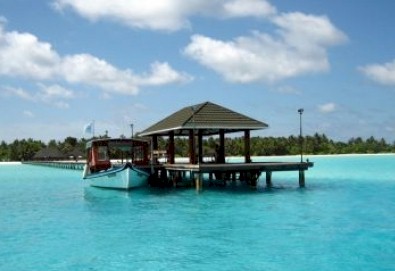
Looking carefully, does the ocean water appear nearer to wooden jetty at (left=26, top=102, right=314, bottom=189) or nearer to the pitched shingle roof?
wooden jetty at (left=26, top=102, right=314, bottom=189)

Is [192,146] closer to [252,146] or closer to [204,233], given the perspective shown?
[204,233]

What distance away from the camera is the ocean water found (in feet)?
37.4

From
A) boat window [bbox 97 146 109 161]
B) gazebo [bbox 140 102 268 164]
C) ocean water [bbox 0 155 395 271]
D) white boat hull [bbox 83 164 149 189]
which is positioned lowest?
ocean water [bbox 0 155 395 271]

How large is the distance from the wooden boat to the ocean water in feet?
10.3

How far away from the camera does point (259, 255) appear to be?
1178 cm

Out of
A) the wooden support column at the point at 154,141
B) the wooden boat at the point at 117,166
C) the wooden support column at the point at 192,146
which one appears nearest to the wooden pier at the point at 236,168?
the wooden support column at the point at 192,146

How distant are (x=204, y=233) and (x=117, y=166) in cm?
1522

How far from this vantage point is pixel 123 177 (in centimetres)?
2747

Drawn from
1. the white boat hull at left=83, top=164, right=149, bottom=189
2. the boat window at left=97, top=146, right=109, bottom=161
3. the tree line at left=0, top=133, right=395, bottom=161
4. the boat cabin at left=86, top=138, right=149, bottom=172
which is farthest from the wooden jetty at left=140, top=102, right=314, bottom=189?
the tree line at left=0, top=133, right=395, bottom=161

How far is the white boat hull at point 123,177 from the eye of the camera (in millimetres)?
27250

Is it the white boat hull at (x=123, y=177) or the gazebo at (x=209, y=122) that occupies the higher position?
the gazebo at (x=209, y=122)

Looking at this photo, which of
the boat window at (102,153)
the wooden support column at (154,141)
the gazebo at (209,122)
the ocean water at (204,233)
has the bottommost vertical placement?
the ocean water at (204,233)

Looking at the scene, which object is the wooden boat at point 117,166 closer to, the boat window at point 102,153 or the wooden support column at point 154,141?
the boat window at point 102,153

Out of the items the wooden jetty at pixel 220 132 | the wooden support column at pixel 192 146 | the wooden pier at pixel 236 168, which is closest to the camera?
the wooden pier at pixel 236 168
